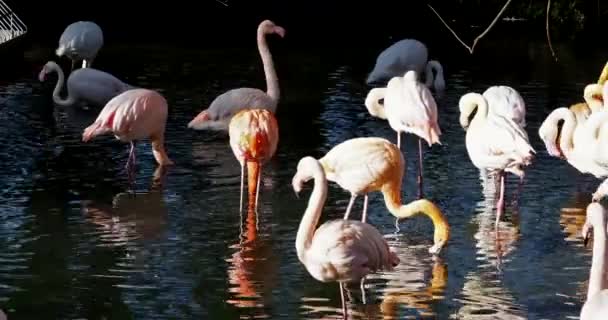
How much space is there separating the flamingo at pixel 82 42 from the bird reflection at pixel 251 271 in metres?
7.78

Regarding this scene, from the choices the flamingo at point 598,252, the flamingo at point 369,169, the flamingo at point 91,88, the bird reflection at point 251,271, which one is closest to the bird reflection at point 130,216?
the bird reflection at point 251,271

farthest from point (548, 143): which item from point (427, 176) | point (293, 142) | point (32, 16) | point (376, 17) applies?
point (376, 17)

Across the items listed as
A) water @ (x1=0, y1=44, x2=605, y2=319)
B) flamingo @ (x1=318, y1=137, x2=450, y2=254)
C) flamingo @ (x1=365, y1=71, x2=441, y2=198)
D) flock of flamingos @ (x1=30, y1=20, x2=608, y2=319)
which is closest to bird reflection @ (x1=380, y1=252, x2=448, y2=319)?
water @ (x1=0, y1=44, x2=605, y2=319)

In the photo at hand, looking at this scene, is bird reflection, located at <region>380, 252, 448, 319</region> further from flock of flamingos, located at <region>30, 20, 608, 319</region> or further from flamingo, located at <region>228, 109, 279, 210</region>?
flamingo, located at <region>228, 109, 279, 210</region>

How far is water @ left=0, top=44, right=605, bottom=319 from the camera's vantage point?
21.8 ft

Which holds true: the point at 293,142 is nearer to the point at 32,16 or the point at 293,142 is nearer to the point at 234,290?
the point at 234,290

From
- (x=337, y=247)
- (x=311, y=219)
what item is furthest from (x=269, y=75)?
(x=337, y=247)

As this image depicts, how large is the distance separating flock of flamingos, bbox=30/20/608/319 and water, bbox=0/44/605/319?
9.3 inches

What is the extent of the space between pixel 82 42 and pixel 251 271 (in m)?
Answer: 8.95

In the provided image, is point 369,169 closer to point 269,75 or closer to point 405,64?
point 269,75

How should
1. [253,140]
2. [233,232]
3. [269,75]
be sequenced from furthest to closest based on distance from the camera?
[269,75] → [253,140] → [233,232]

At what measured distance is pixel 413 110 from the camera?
9.41m

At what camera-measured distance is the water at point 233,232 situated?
664 centimetres

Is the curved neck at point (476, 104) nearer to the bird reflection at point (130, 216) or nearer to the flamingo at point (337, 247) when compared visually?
the bird reflection at point (130, 216)
